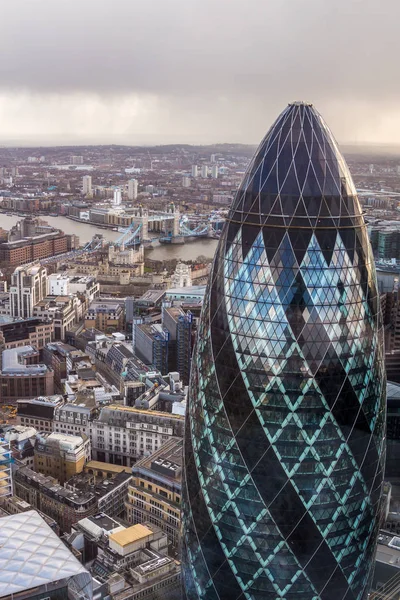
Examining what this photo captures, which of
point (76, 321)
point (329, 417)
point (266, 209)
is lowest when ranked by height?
point (76, 321)

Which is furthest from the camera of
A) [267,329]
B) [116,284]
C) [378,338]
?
[116,284]

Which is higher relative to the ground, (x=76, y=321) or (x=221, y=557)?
(x=221, y=557)

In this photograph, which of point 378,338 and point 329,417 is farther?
point 378,338

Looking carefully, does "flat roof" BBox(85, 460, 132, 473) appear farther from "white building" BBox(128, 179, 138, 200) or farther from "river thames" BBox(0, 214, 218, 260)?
"white building" BBox(128, 179, 138, 200)

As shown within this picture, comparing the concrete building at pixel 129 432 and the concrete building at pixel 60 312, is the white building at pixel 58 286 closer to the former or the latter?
the concrete building at pixel 60 312

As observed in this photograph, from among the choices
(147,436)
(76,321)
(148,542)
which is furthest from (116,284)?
(148,542)

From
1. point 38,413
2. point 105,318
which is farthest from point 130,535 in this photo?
point 105,318

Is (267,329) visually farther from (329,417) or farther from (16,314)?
(16,314)

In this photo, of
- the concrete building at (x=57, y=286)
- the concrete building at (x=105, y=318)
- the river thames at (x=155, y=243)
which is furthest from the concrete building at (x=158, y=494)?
the river thames at (x=155, y=243)

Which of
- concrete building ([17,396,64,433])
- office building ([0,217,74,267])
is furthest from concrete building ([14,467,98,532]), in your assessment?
office building ([0,217,74,267])
